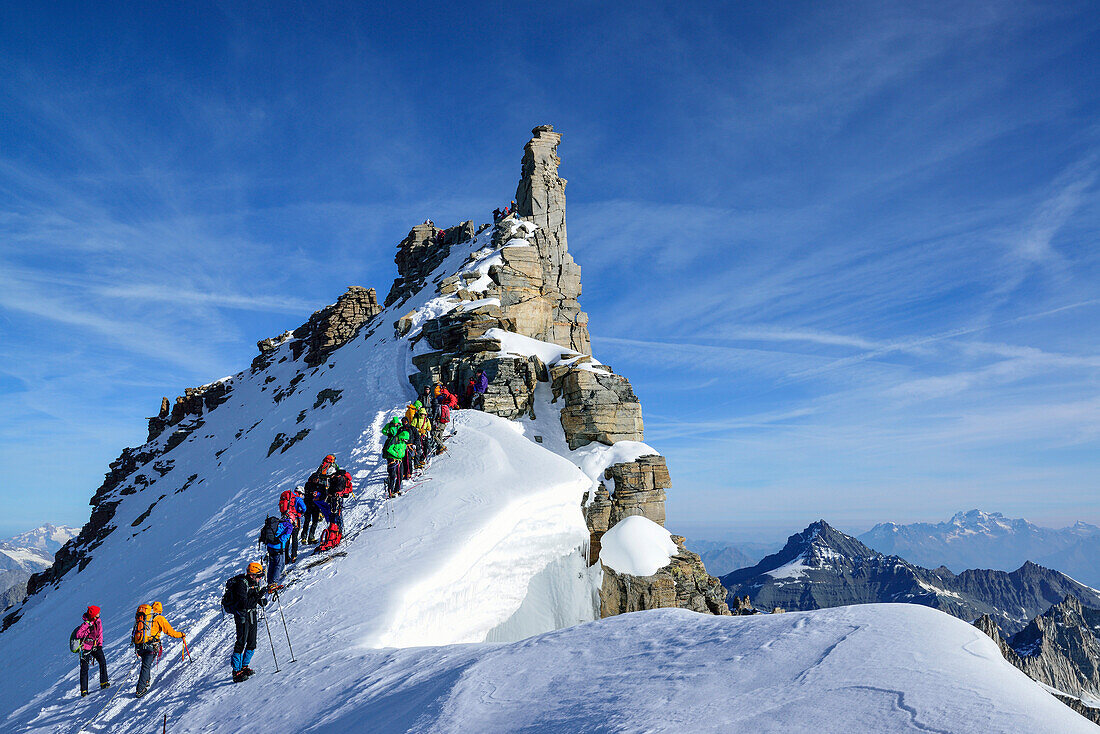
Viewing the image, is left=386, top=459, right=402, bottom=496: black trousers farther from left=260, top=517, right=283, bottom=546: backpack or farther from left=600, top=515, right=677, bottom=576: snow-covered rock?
left=600, top=515, right=677, bottom=576: snow-covered rock

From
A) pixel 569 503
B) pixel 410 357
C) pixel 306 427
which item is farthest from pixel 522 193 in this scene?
pixel 569 503

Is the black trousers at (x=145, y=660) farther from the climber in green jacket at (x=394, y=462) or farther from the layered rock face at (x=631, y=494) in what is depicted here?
the layered rock face at (x=631, y=494)

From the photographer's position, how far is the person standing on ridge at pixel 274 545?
13945 mm

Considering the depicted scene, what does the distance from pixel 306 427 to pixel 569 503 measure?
733 inches

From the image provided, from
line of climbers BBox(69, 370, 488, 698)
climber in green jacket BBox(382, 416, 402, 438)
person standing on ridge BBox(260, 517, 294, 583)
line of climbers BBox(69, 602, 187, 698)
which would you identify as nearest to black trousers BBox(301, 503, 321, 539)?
line of climbers BBox(69, 370, 488, 698)

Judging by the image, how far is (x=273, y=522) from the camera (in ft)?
46.5

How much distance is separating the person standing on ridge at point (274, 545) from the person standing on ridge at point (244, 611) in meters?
3.06

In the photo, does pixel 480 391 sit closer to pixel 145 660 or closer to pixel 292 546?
pixel 292 546

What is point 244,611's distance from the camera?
10.7 meters

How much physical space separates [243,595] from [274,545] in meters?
3.35

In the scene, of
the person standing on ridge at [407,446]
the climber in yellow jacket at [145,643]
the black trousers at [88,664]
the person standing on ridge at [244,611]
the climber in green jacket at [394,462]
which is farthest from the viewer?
the person standing on ridge at [407,446]

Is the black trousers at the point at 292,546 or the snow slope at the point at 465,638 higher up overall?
the black trousers at the point at 292,546

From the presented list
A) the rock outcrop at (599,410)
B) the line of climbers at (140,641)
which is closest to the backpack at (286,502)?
the line of climbers at (140,641)

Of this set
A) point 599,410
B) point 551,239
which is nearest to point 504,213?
point 551,239
